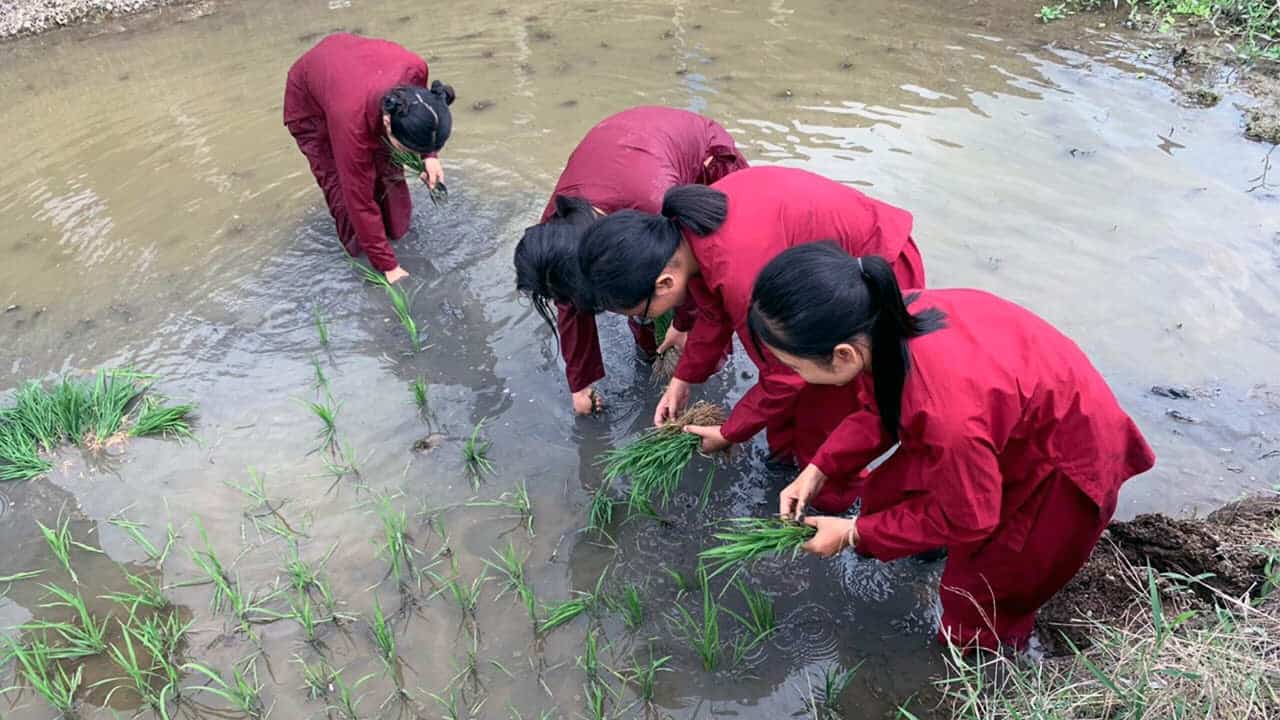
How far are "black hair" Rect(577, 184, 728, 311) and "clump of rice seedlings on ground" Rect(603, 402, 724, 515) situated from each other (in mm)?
791

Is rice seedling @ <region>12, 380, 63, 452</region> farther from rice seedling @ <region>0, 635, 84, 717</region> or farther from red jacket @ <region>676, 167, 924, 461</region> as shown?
red jacket @ <region>676, 167, 924, 461</region>

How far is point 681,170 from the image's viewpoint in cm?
315

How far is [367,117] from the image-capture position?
12.8 ft

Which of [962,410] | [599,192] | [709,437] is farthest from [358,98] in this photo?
→ [962,410]

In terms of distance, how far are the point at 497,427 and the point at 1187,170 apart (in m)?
4.40

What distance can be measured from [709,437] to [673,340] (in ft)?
2.76

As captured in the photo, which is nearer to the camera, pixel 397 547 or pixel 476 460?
pixel 397 547

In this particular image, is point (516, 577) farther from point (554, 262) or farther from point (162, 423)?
point (162, 423)

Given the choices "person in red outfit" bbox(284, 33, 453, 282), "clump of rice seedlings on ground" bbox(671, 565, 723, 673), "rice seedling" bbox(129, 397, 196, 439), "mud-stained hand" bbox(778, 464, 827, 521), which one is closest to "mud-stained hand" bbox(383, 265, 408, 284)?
"person in red outfit" bbox(284, 33, 453, 282)

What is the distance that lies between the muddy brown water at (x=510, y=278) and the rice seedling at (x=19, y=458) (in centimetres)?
9

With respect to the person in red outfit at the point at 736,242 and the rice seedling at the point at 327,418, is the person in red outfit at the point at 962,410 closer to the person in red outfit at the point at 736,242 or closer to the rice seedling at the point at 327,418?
the person in red outfit at the point at 736,242

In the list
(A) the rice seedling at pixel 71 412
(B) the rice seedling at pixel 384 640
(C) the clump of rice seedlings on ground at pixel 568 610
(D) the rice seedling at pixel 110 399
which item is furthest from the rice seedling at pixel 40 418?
(C) the clump of rice seedlings on ground at pixel 568 610

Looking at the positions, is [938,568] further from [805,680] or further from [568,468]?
[568,468]

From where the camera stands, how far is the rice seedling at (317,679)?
270cm
